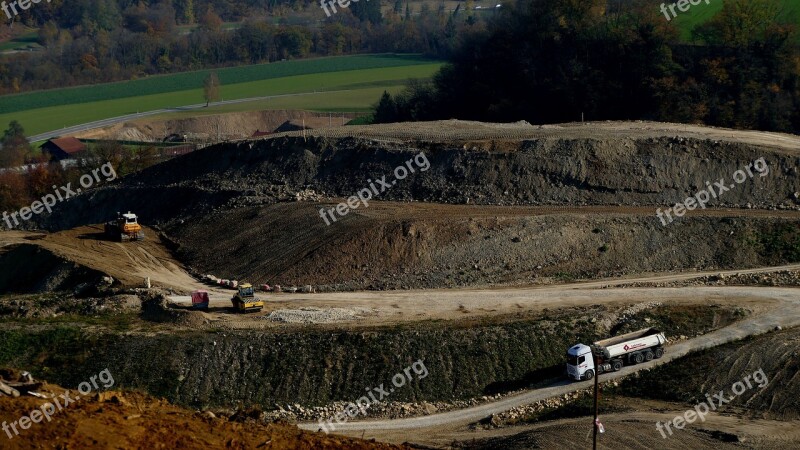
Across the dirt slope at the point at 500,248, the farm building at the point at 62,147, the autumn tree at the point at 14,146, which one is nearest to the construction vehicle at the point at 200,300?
the dirt slope at the point at 500,248

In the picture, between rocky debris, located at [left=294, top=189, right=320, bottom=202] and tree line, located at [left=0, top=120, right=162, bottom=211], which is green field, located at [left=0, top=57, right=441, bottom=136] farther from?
rocky debris, located at [left=294, top=189, right=320, bottom=202]

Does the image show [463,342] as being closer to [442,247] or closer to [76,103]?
[442,247]

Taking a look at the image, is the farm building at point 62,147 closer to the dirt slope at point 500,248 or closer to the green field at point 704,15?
the green field at point 704,15

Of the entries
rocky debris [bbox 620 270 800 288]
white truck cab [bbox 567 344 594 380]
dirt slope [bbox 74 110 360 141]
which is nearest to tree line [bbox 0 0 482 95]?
dirt slope [bbox 74 110 360 141]

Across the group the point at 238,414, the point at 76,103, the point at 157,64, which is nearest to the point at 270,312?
the point at 238,414

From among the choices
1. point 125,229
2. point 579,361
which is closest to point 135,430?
point 579,361
